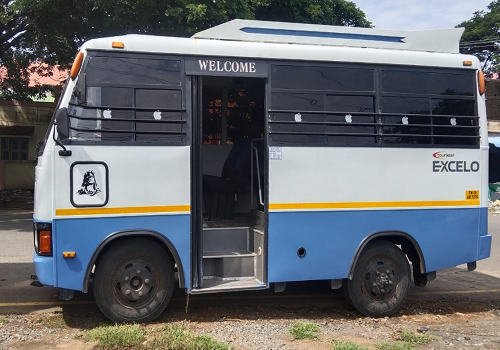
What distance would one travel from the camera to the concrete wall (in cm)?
2253

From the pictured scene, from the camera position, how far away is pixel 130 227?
530cm

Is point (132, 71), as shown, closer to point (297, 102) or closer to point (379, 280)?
point (297, 102)

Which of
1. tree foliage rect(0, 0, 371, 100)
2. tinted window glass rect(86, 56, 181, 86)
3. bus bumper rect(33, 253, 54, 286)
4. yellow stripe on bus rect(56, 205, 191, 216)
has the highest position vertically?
tree foliage rect(0, 0, 371, 100)

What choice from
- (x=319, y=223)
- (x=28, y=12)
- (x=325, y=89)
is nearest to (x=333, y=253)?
(x=319, y=223)

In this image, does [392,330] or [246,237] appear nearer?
[392,330]

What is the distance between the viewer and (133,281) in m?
5.44

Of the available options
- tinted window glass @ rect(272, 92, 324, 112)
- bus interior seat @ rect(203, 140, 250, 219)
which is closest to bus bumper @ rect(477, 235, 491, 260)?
tinted window glass @ rect(272, 92, 324, 112)

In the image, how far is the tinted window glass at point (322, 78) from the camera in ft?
19.1

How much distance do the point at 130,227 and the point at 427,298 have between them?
14.5 ft

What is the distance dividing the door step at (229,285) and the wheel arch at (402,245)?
115 cm

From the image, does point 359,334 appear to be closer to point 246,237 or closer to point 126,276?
point 246,237

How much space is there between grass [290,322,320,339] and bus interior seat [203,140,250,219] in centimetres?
201

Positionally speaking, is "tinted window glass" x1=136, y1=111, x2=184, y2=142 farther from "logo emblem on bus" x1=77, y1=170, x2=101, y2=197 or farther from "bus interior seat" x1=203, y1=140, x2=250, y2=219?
"bus interior seat" x1=203, y1=140, x2=250, y2=219

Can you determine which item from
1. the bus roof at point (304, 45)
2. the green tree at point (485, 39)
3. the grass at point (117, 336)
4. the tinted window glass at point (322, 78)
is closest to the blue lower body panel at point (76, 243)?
the grass at point (117, 336)
